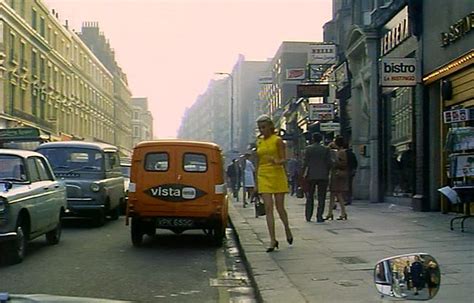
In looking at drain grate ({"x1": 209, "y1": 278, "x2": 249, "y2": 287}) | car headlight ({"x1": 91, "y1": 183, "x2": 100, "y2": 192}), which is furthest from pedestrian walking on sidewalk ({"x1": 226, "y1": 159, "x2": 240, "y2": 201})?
drain grate ({"x1": 209, "y1": 278, "x2": 249, "y2": 287})

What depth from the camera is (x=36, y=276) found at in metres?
8.80

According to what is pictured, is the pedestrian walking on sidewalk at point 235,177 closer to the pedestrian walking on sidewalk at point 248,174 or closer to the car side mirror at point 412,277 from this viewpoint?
the pedestrian walking on sidewalk at point 248,174

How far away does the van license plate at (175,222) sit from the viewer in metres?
11.7

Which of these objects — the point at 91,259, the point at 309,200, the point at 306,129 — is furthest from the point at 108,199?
the point at 306,129

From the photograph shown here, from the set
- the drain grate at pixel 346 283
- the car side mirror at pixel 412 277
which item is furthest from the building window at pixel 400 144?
the car side mirror at pixel 412 277

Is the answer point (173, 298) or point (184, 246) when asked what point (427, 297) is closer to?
point (173, 298)

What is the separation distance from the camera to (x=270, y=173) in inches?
410

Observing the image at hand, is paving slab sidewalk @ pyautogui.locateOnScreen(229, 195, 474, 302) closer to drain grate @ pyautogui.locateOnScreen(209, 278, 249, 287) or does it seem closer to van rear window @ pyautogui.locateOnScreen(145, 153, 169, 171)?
drain grate @ pyautogui.locateOnScreen(209, 278, 249, 287)

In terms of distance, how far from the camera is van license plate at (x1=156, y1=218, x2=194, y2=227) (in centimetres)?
1173

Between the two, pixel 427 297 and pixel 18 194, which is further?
pixel 18 194

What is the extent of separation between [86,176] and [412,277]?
13.2 metres

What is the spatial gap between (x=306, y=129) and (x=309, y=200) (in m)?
22.7

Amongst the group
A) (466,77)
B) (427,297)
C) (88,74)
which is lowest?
(427,297)

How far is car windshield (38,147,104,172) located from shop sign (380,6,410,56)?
27.3 ft
